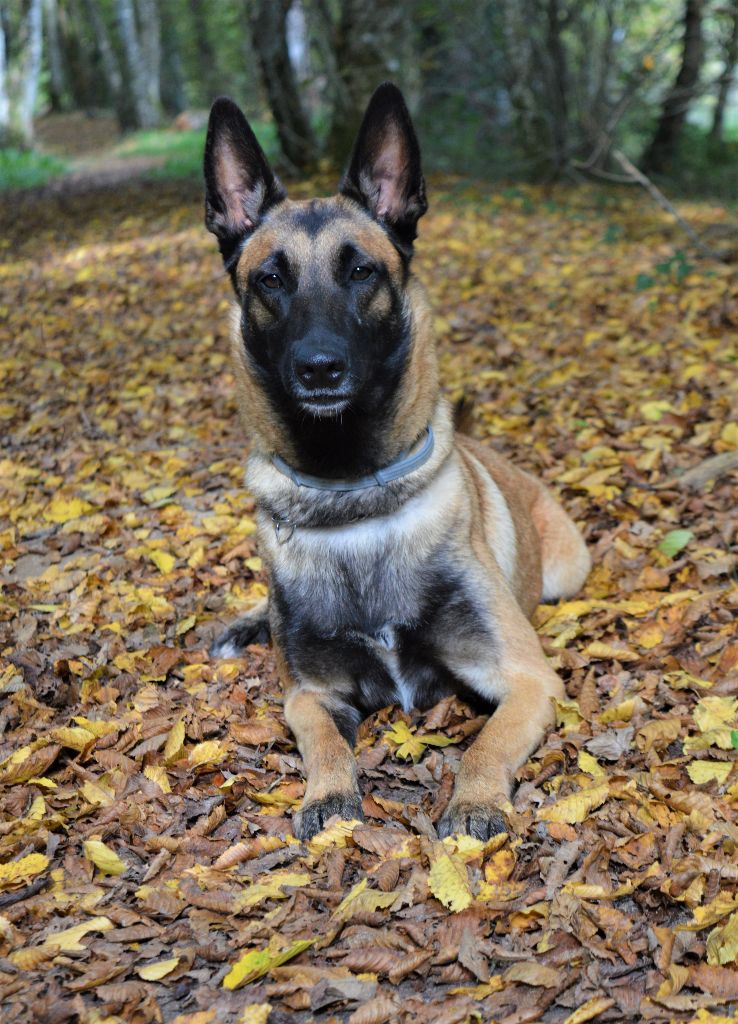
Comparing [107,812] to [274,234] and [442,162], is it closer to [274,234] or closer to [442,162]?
[274,234]

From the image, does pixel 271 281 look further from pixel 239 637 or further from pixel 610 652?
pixel 610 652

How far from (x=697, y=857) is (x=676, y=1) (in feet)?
61.7

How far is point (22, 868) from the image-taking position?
9.93 feet

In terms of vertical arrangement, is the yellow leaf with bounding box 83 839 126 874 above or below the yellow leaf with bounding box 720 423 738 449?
above

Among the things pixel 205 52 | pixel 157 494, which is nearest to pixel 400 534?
pixel 157 494

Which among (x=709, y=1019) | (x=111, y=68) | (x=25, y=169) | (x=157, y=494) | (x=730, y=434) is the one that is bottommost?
(x=25, y=169)

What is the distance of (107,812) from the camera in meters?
3.34

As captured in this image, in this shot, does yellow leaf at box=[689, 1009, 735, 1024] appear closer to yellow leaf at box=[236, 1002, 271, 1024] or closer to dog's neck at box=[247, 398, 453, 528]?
yellow leaf at box=[236, 1002, 271, 1024]

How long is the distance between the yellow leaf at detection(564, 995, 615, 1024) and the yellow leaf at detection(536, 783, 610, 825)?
75 cm

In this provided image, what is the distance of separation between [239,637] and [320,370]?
1.67m

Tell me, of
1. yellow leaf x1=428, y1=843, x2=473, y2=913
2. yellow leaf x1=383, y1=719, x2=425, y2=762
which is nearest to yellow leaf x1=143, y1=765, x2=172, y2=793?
yellow leaf x1=383, y1=719, x2=425, y2=762

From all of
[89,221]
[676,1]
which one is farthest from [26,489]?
[676,1]

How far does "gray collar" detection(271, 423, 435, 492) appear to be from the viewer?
3775 millimetres

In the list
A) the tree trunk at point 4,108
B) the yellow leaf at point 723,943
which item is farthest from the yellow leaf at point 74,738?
the tree trunk at point 4,108
